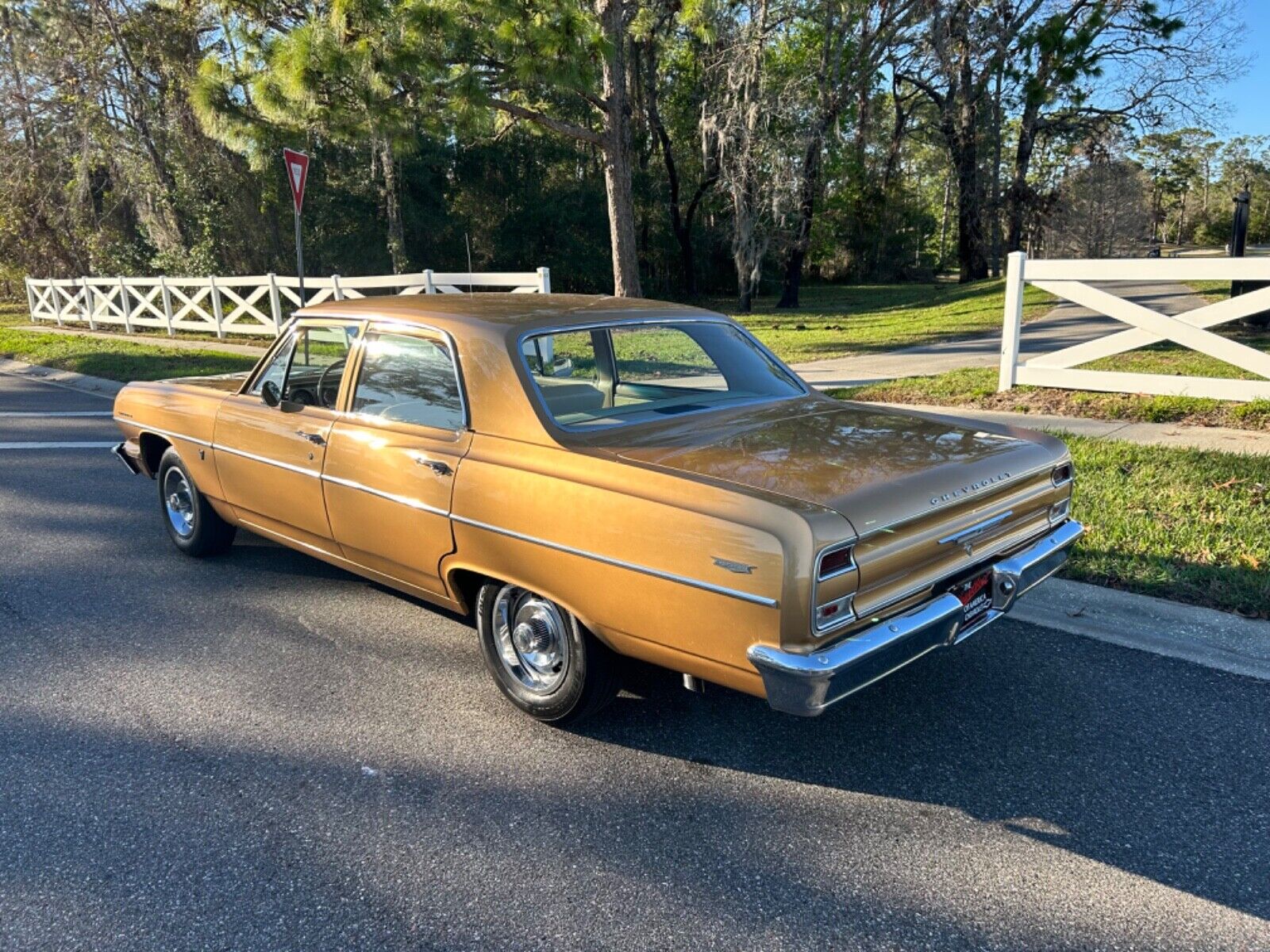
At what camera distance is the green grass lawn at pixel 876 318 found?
15.6 m

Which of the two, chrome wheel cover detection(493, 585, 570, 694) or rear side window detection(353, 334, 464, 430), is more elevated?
rear side window detection(353, 334, 464, 430)

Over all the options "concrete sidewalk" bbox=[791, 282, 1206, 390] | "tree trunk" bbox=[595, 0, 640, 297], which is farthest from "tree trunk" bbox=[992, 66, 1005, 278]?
"tree trunk" bbox=[595, 0, 640, 297]

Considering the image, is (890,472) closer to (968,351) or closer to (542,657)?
(542,657)

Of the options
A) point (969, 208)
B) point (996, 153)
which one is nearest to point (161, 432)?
point (969, 208)

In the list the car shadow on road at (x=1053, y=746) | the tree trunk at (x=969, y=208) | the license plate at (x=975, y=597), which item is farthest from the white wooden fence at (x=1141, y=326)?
the tree trunk at (x=969, y=208)

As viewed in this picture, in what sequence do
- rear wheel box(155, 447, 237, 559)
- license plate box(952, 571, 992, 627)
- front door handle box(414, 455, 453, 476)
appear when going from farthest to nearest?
1. rear wheel box(155, 447, 237, 559)
2. front door handle box(414, 455, 453, 476)
3. license plate box(952, 571, 992, 627)

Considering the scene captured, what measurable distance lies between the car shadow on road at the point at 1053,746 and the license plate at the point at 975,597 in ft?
1.65

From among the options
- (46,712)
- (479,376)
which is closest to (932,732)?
(479,376)

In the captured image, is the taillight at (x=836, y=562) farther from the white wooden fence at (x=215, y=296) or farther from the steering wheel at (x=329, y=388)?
the white wooden fence at (x=215, y=296)

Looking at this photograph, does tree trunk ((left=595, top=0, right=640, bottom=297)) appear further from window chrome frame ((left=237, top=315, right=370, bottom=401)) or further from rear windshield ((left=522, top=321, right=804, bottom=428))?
rear windshield ((left=522, top=321, right=804, bottom=428))

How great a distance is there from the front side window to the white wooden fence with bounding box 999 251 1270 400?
6483mm

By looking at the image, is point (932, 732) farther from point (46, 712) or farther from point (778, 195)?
point (778, 195)

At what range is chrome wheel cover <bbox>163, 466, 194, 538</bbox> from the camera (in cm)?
550

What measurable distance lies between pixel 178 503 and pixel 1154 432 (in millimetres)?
7157
